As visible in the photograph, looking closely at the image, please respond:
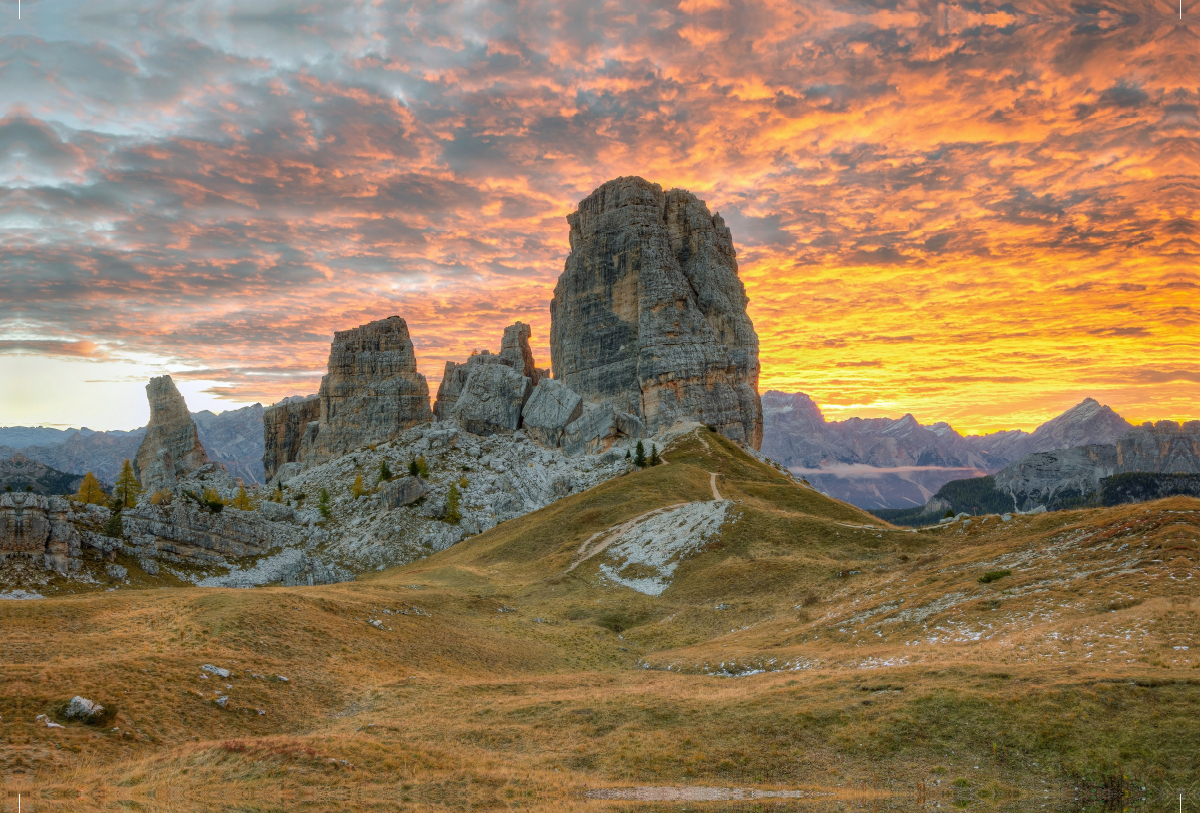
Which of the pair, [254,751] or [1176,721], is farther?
[254,751]

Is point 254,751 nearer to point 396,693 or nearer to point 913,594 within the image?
point 396,693

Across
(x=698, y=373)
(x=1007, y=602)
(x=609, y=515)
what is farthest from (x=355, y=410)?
(x=1007, y=602)

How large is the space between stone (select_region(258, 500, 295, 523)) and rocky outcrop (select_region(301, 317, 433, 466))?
183 feet

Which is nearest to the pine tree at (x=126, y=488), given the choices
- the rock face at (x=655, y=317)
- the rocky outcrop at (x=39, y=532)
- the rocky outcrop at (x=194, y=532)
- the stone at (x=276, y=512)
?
the rocky outcrop at (x=194, y=532)

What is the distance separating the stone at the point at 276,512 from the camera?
12275cm

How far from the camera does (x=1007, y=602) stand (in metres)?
34.5

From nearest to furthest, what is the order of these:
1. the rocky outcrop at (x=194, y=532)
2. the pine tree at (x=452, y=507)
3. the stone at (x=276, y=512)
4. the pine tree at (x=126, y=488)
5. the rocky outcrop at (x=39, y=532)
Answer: the rocky outcrop at (x=39, y=532) → the rocky outcrop at (x=194, y=532) → the pine tree at (x=126, y=488) → the pine tree at (x=452, y=507) → the stone at (x=276, y=512)

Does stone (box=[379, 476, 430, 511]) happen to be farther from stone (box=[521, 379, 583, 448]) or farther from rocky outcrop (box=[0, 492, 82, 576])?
rocky outcrop (box=[0, 492, 82, 576])

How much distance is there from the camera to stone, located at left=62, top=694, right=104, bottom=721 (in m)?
23.6

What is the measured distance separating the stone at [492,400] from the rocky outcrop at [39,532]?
11855 cm

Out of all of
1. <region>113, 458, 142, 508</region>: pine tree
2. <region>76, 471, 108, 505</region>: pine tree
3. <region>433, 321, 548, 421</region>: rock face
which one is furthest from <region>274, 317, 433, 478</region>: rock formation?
<region>76, 471, 108, 505</region>: pine tree

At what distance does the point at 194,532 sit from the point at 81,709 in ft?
223

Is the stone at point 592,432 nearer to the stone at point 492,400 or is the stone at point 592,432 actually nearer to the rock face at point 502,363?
the stone at point 492,400

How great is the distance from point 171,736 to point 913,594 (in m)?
41.2
